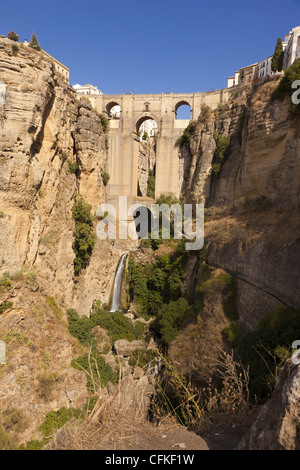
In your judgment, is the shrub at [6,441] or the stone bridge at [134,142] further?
the stone bridge at [134,142]

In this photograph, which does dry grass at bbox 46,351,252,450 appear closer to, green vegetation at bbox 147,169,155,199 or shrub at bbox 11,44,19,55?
shrub at bbox 11,44,19,55

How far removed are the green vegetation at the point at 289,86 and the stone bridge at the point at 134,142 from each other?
36.1 ft

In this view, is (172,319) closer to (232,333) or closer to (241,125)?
(232,333)

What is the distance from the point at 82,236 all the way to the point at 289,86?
15.4 m

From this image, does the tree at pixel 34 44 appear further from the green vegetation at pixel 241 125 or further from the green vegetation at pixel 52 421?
the green vegetation at pixel 52 421

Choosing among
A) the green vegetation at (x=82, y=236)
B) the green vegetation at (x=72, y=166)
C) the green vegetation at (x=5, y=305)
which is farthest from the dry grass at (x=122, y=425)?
the green vegetation at (x=72, y=166)

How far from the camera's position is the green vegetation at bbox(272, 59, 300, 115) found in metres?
13.8

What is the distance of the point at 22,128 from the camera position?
50.6ft

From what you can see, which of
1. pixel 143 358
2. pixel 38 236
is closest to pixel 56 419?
pixel 143 358

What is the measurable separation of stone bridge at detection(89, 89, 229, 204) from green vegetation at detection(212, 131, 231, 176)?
4.06 m

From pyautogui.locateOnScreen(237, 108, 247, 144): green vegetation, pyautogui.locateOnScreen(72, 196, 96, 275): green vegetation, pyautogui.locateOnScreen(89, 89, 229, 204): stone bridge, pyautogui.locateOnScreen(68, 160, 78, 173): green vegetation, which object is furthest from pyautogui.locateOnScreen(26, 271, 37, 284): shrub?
pyautogui.locateOnScreen(237, 108, 247, 144): green vegetation

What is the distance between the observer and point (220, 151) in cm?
2198

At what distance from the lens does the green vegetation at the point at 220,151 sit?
21781 mm

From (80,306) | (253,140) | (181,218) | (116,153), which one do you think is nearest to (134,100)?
(116,153)
